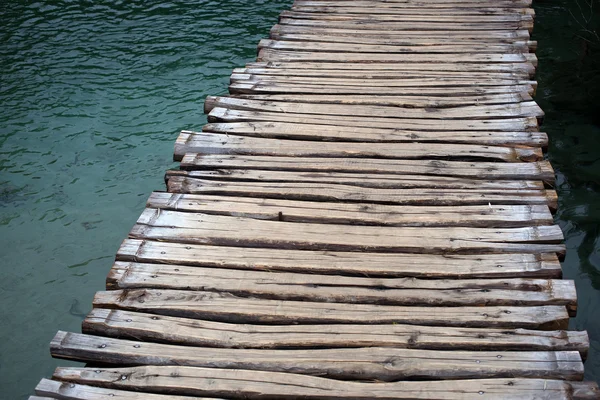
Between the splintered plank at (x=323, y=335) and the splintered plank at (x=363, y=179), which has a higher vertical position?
the splintered plank at (x=363, y=179)

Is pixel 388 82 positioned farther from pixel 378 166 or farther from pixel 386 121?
pixel 378 166

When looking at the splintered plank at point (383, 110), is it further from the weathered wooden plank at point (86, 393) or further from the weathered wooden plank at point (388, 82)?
the weathered wooden plank at point (86, 393)

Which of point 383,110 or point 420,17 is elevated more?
point 420,17

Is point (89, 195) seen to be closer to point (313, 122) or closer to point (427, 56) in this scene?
point (313, 122)

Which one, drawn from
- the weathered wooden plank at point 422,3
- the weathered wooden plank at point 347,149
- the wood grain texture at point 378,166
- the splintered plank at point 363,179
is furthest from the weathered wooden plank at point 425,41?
the splintered plank at point 363,179

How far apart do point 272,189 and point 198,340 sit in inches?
52.6

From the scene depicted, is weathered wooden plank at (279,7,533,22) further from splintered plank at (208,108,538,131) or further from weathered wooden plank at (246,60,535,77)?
splintered plank at (208,108,538,131)

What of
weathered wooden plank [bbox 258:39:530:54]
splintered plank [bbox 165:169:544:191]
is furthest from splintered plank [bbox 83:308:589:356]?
weathered wooden plank [bbox 258:39:530:54]

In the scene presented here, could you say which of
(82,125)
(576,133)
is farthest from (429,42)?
(82,125)

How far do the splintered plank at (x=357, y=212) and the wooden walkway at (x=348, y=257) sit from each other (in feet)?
0.04

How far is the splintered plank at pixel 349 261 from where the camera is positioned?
11.3ft

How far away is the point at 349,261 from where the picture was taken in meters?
3.56

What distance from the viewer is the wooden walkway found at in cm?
290

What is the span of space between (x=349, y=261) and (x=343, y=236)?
0.69 ft
